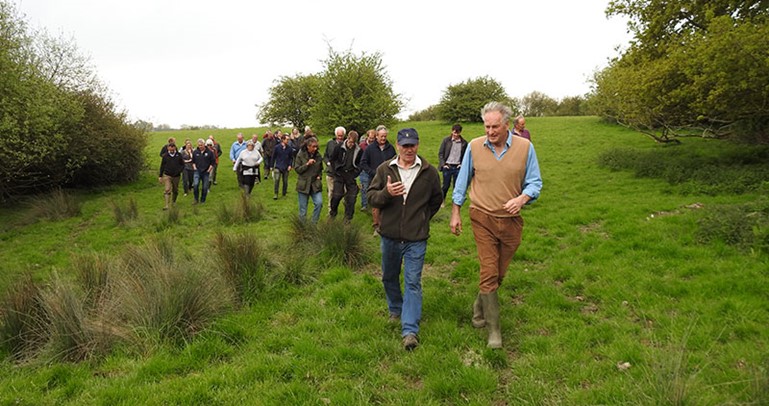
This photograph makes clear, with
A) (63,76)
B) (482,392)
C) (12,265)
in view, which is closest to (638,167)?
(482,392)

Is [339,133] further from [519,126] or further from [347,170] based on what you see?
[519,126]

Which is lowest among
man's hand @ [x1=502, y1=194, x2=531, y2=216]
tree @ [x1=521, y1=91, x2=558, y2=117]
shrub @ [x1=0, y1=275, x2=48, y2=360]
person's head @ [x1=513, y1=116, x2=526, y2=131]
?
shrub @ [x1=0, y1=275, x2=48, y2=360]

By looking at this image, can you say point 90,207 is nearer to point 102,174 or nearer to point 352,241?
point 102,174

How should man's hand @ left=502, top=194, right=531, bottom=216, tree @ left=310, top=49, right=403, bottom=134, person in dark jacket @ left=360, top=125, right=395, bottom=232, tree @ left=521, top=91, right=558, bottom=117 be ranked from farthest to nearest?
1. tree @ left=521, top=91, right=558, bottom=117
2. tree @ left=310, top=49, right=403, bottom=134
3. person in dark jacket @ left=360, top=125, right=395, bottom=232
4. man's hand @ left=502, top=194, right=531, bottom=216

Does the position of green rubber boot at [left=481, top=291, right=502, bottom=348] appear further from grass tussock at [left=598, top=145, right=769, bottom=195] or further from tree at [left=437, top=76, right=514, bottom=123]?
tree at [left=437, top=76, right=514, bottom=123]

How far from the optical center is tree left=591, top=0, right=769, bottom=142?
9906 millimetres

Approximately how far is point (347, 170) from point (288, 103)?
3003 centimetres

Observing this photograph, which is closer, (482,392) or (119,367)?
(482,392)

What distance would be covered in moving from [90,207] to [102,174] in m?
4.57

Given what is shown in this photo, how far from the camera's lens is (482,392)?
11.5 ft

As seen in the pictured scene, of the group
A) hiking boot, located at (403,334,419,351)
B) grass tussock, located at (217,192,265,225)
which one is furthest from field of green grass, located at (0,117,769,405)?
grass tussock, located at (217,192,265,225)

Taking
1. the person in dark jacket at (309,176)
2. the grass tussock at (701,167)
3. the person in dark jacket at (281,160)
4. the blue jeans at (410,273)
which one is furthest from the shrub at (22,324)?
the grass tussock at (701,167)

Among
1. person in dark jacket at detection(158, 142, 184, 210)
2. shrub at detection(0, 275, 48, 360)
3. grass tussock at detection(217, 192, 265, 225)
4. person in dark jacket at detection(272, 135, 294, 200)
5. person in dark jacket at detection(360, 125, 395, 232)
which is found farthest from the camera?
person in dark jacket at detection(272, 135, 294, 200)

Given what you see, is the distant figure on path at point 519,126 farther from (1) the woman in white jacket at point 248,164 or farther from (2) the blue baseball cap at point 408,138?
(1) the woman in white jacket at point 248,164
